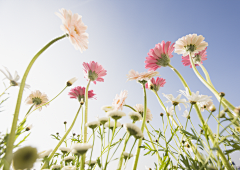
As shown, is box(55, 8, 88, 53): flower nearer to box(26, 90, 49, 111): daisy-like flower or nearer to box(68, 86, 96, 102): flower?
box(68, 86, 96, 102): flower

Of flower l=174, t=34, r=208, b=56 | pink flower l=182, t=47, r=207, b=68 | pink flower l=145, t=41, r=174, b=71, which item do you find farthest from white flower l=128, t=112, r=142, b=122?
pink flower l=182, t=47, r=207, b=68

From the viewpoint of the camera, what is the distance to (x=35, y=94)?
102cm

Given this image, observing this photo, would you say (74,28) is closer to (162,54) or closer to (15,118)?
(15,118)

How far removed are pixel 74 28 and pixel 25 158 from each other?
44 cm

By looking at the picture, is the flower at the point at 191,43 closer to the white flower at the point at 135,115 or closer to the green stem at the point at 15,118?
the white flower at the point at 135,115

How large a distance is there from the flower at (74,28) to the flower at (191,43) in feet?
1.89

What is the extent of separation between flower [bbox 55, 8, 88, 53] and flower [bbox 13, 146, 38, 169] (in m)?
0.37

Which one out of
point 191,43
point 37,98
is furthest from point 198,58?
point 37,98

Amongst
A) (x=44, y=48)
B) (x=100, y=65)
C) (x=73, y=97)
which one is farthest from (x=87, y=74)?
(x=44, y=48)

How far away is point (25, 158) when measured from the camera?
0.72 feet

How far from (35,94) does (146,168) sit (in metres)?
0.96

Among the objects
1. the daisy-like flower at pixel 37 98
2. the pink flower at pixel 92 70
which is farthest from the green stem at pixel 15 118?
the daisy-like flower at pixel 37 98

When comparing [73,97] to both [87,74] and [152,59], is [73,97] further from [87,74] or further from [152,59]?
[152,59]

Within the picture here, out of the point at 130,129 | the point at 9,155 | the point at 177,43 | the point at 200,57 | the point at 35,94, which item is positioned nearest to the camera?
the point at 9,155
